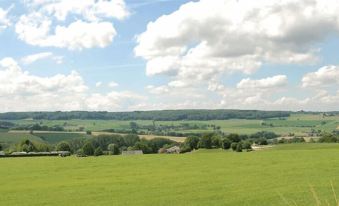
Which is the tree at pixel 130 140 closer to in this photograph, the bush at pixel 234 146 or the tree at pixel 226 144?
the tree at pixel 226 144

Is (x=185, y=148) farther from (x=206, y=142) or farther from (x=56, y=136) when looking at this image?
(x=56, y=136)

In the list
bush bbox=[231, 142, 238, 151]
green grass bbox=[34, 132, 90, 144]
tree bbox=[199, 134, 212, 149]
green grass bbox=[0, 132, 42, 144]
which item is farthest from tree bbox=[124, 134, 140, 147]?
bush bbox=[231, 142, 238, 151]

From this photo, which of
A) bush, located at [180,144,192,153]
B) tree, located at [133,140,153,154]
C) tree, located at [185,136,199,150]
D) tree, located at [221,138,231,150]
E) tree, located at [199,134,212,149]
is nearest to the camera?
tree, located at [221,138,231,150]

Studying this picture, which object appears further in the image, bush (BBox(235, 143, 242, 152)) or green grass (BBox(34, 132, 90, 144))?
green grass (BBox(34, 132, 90, 144))

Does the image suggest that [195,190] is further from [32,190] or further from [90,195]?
[32,190]

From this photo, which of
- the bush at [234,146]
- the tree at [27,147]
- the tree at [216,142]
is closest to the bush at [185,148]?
the tree at [216,142]

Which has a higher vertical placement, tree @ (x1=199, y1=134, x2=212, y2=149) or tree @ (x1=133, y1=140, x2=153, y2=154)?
tree @ (x1=199, y1=134, x2=212, y2=149)

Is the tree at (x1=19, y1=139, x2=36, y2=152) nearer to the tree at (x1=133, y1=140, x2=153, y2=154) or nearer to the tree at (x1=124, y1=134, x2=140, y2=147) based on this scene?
the tree at (x1=133, y1=140, x2=153, y2=154)

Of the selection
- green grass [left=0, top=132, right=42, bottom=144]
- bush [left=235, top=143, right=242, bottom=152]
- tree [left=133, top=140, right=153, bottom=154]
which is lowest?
tree [left=133, top=140, right=153, bottom=154]

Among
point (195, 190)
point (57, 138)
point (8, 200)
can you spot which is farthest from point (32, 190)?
point (57, 138)

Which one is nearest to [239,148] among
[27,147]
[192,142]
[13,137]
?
[192,142]

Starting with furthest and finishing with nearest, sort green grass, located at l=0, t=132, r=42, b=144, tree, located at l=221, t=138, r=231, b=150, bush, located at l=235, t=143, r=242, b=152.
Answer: green grass, located at l=0, t=132, r=42, b=144, tree, located at l=221, t=138, r=231, b=150, bush, located at l=235, t=143, r=242, b=152

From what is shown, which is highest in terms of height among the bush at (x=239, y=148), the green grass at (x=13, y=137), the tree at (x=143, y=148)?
the green grass at (x=13, y=137)

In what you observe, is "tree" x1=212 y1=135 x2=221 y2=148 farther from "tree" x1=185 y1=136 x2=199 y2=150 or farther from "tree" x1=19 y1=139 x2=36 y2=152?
"tree" x1=19 y1=139 x2=36 y2=152
